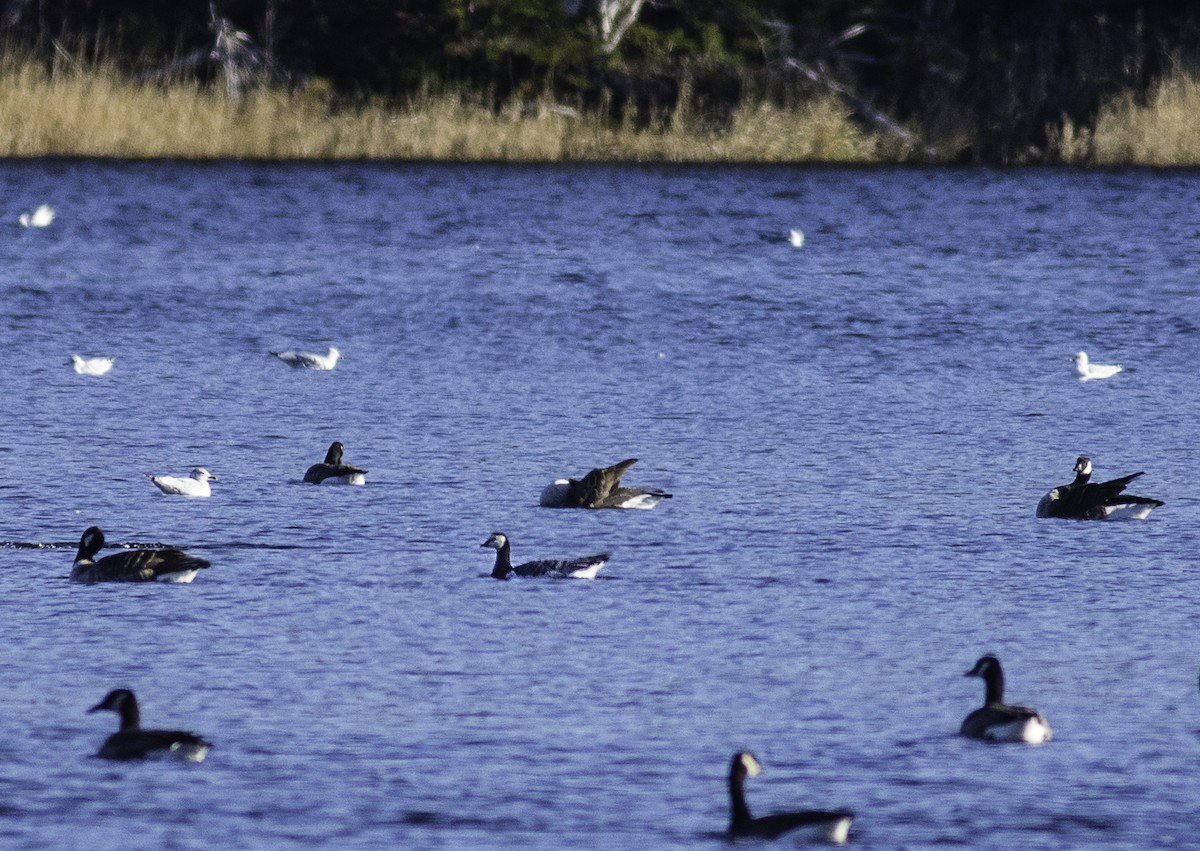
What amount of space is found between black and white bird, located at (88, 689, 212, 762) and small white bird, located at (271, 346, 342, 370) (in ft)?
45.4

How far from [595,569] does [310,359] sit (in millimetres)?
10672

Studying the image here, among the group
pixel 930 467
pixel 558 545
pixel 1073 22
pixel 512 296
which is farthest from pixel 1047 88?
pixel 558 545

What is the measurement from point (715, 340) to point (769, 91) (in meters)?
22.1

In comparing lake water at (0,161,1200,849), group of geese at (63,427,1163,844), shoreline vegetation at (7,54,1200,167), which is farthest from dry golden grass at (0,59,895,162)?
group of geese at (63,427,1163,844)

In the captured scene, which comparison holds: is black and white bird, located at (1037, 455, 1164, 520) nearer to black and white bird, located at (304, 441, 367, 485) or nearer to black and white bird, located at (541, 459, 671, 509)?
black and white bird, located at (541, 459, 671, 509)

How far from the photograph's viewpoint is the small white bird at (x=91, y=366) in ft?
76.1

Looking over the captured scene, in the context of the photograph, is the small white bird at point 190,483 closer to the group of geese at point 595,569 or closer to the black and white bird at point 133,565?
the group of geese at point 595,569

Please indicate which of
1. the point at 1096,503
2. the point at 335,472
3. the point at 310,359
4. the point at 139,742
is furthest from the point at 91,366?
the point at 139,742

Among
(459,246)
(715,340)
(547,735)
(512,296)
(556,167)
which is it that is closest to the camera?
(547,735)

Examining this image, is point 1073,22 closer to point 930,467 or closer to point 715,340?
point 715,340

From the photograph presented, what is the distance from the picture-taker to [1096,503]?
15984mm

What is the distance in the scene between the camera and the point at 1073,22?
53.6 metres

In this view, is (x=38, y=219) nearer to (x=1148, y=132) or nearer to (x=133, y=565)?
(x=1148, y=132)

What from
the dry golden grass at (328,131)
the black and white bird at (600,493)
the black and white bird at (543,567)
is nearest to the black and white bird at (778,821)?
the black and white bird at (543,567)
